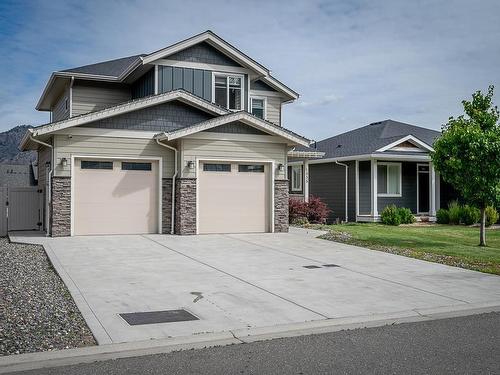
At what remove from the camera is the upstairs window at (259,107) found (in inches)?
951

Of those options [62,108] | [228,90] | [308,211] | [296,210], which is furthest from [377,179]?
[62,108]

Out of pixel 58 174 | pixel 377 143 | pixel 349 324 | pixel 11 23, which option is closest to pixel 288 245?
pixel 58 174

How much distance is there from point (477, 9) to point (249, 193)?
914 cm

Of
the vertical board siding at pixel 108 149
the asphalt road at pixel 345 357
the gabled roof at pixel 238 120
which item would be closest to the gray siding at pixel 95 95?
the vertical board siding at pixel 108 149

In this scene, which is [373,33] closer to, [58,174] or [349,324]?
[58,174]

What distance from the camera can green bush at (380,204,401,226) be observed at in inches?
990

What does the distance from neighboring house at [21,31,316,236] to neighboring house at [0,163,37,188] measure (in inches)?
344

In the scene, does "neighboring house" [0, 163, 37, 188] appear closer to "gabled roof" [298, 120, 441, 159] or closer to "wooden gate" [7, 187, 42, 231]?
"wooden gate" [7, 187, 42, 231]

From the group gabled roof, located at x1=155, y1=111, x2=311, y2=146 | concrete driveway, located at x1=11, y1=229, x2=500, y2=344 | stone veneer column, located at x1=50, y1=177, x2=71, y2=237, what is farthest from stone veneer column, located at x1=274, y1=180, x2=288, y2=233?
stone veneer column, located at x1=50, y1=177, x2=71, y2=237

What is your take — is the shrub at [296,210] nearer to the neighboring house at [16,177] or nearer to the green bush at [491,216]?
the green bush at [491,216]

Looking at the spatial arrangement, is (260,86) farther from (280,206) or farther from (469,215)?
(469,215)

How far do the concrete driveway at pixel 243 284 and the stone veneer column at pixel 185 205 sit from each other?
7.39 ft

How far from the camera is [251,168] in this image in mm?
19250

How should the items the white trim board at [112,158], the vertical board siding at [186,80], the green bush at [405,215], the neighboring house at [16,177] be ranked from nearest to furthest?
1. the white trim board at [112,158]
2. the vertical board siding at [186,80]
3. the green bush at [405,215]
4. the neighboring house at [16,177]
